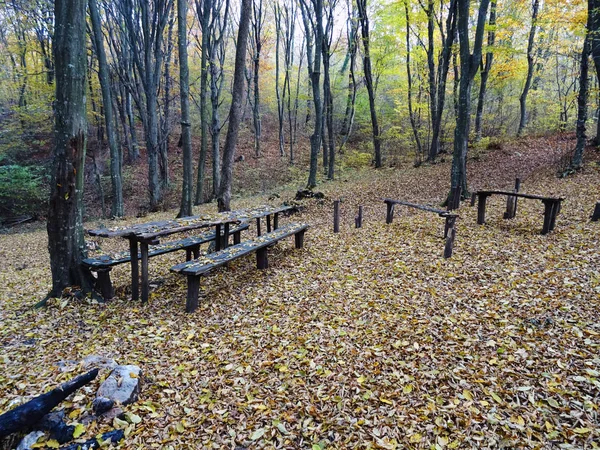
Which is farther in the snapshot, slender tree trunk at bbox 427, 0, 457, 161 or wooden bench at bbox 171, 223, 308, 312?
slender tree trunk at bbox 427, 0, 457, 161

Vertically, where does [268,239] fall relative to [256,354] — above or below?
above

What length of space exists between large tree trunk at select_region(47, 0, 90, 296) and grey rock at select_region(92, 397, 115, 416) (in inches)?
102

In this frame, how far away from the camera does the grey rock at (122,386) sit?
109 inches

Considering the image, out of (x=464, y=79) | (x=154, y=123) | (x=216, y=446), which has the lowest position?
(x=216, y=446)

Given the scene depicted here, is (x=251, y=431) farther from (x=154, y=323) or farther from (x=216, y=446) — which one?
(x=154, y=323)

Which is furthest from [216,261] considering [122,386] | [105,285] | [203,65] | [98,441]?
[203,65]

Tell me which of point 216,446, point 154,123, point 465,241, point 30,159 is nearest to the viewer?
point 216,446

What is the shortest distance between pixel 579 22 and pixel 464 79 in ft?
22.1

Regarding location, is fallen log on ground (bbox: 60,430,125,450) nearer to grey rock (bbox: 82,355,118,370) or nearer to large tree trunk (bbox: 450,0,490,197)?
grey rock (bbox: 82,355,118,370)

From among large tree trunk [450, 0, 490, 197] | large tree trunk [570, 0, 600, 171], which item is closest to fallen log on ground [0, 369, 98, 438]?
large tree trunk [450, 0, 490, 197]

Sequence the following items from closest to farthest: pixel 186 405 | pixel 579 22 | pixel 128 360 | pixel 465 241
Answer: pixel 186 405, pixel 128 360, pixel 465 241, pixel 579 22

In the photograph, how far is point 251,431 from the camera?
2609 mm

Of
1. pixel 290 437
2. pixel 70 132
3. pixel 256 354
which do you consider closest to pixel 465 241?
pixel 256 354

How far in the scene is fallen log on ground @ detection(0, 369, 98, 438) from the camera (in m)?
2.27
